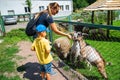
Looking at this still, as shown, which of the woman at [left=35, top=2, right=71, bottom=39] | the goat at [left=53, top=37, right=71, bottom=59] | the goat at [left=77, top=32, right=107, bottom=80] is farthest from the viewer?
the goat at [left=53, top=37, right=71, bottom=59]

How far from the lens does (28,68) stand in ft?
18.6

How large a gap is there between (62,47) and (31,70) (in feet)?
5.21

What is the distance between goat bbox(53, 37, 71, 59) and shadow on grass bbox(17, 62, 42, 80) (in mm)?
1120

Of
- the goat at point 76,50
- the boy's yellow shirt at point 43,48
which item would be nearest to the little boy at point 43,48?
the boy's yellow shirt at point 43,48

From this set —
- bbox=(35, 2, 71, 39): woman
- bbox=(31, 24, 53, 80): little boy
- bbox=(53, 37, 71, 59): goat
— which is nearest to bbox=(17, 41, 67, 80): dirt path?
bbox=(31, 24, 53, 80): little boy

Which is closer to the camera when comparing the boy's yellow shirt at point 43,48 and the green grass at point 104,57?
the boy's yellow shirt at point 43,48

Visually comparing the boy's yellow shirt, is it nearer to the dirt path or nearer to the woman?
the woman

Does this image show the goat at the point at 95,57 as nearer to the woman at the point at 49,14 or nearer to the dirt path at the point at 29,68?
the dirt path at the point at 29,68

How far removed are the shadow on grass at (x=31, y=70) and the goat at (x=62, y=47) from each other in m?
1.12

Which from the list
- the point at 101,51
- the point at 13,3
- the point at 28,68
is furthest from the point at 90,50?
the point at 13,3

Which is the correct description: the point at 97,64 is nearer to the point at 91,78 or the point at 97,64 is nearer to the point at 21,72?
the point at 91,78

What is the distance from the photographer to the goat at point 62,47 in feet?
22.2

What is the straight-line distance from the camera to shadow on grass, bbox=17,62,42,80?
16.7 ft

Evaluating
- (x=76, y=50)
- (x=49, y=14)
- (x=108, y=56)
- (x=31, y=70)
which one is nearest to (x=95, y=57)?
(x=76, y=50)
